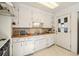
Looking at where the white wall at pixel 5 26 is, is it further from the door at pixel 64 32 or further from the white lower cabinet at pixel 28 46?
the door at pixel 64 32

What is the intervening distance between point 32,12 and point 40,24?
769 mm

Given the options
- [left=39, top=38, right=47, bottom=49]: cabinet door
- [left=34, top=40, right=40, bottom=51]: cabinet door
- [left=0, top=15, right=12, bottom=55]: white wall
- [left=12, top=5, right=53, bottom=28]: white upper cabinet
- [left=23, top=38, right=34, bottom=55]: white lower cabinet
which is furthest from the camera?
[left=39, top=38, right=47, bottom=49]: cabinet door

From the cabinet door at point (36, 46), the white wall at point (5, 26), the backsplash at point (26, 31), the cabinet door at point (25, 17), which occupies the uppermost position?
the cabinet door at point (25, 17)

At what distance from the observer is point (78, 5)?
2.59 metres

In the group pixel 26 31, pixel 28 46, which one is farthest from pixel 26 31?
pixel 28 46

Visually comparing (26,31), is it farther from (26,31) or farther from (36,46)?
(36,46)

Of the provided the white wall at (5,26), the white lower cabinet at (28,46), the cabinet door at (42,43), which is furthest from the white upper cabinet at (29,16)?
the cabinet door at (42,43)

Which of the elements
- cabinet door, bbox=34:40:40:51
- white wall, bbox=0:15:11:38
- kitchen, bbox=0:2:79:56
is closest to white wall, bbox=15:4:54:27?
kitchen, bbox=0:2:79:56

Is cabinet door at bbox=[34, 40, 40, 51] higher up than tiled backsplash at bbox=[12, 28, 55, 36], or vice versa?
tiled backsplash at bbox=[12, 28, 55, 36]

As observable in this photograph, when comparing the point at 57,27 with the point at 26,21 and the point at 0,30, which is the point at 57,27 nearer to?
the point at 26,21

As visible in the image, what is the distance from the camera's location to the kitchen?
2020mm

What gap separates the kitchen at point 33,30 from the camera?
6.63 feet

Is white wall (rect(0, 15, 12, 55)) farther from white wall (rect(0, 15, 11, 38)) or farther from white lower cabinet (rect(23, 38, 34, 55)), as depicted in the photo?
white lower cabinet (rect(23, 38, 34, 55))

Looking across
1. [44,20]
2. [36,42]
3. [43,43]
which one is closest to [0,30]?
[36,42]
